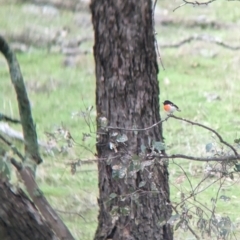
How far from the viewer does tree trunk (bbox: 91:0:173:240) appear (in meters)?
3.75

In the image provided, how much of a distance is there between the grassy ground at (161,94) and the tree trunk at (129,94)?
1.19 m

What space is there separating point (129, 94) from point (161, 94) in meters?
4.32

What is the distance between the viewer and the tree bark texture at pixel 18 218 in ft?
7.71

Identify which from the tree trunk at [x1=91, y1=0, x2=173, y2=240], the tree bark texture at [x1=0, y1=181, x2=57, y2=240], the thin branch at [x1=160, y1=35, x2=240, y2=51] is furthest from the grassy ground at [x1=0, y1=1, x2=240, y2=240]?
the tree bark texture at [x1=0, y1=181, x2=57, y2=240]

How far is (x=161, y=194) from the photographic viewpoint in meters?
3.87

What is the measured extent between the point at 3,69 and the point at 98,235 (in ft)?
16.1

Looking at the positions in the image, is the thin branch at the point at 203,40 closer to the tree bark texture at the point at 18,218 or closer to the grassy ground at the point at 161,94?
the grassy ground at the point at 161,94

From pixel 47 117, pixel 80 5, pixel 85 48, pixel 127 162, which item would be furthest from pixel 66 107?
pixel 127 162

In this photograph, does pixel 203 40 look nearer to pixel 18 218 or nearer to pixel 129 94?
pixel 129 94

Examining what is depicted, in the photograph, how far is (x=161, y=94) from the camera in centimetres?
812

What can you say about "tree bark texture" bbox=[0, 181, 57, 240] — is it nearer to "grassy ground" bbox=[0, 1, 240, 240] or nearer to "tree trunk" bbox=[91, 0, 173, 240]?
"tree trunk" bbox=[91, 0, 173, 240]

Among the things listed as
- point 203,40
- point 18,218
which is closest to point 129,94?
point 18,218

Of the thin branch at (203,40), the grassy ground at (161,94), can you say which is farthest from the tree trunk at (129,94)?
the thin branch at (203,40)

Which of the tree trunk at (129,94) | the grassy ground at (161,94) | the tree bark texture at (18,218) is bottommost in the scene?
the tree bark texture at (18,218)
